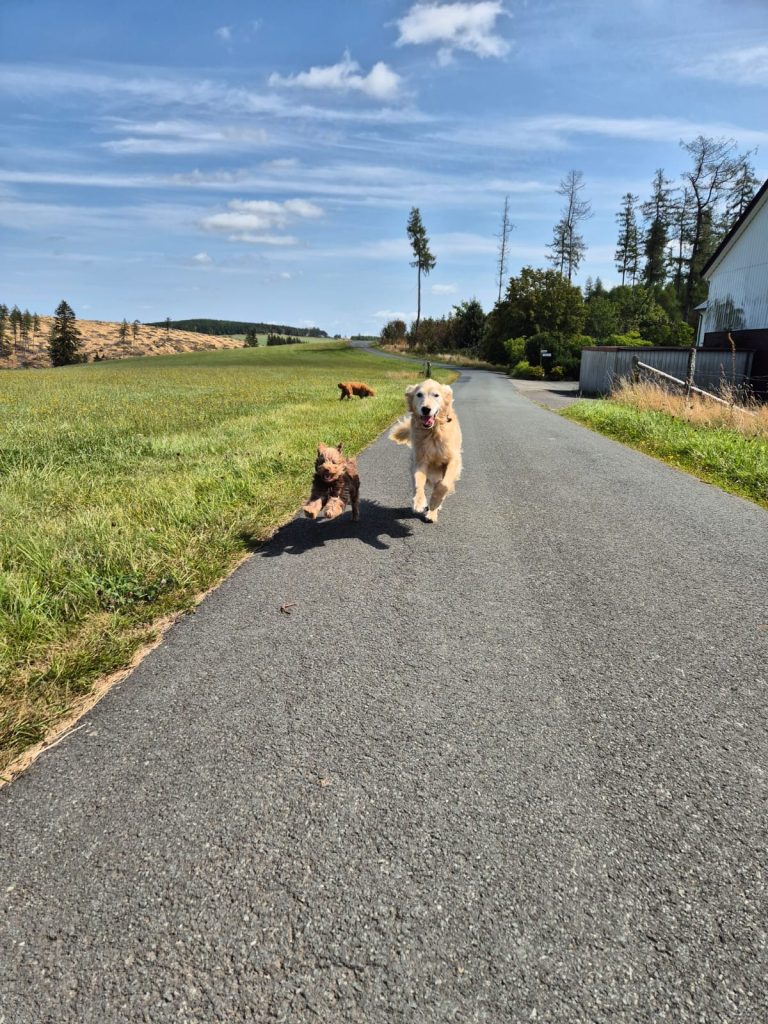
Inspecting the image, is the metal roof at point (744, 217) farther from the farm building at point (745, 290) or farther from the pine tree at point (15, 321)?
the pine tree at point (15, 321)

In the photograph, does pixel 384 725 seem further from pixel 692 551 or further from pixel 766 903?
pixel 692 551

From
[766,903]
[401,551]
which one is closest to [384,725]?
[766,903]

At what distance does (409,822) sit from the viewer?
207 centimetres

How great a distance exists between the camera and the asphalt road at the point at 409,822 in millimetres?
1532

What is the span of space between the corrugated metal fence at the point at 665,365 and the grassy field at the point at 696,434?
4309mm

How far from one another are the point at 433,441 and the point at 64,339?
104m

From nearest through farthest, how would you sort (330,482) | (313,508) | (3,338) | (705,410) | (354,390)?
(313,508), (330,482), (705,410), (354,390), (3,338)

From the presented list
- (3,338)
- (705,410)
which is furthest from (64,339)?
(705,410)

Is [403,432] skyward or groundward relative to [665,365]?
groundward

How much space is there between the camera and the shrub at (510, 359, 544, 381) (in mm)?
45469

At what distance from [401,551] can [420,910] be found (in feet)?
11.7

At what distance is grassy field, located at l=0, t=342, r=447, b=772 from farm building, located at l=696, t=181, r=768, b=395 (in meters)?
18.3

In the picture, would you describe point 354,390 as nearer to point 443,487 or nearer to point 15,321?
point 443,487

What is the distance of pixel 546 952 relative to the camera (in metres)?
1.61
